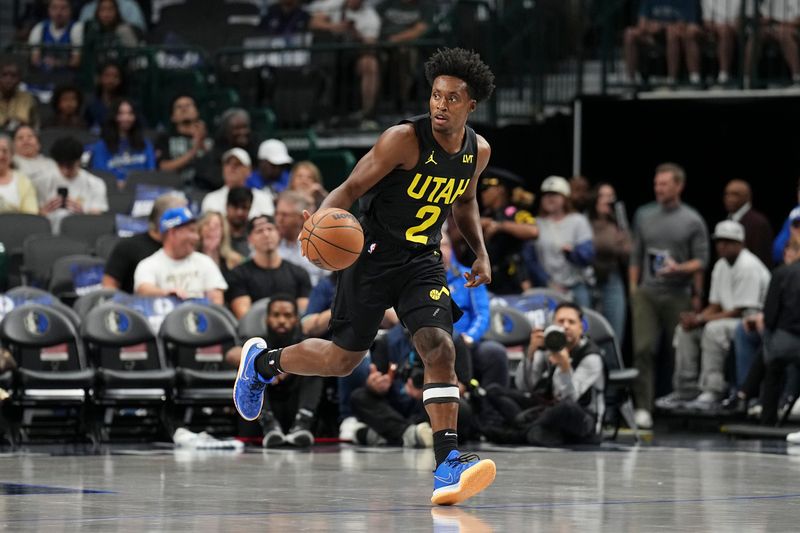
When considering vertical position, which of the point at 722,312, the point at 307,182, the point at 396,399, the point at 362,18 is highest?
the point at 362,18

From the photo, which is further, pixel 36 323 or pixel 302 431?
pixel 36 323

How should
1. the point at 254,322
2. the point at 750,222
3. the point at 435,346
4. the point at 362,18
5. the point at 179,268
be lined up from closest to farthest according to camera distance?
the point at 435,346, the point at 254,322, the point at 179,268, the point at 750,222, the point at 362,18

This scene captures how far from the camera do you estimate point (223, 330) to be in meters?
13.9

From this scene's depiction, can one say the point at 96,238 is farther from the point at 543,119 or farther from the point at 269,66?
the point at 543,119

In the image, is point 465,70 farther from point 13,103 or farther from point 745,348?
point 13,103

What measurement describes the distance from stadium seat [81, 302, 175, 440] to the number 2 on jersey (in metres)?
5.12

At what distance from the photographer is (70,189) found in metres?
16.9

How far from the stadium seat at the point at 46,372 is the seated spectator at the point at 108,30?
726 cm

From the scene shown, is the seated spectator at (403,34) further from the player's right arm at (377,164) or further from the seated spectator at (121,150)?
the player's right arm at (377,164)

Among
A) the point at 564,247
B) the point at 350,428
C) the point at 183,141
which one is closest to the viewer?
the point at 350,428

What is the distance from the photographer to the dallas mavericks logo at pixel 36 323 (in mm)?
13391

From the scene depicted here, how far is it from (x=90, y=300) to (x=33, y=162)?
312 centimetres

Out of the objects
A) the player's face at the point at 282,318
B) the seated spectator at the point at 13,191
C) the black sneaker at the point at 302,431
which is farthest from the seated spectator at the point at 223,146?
the black sneaker at the point at 302,431

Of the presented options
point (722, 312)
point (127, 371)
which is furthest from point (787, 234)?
point (127, 371)
